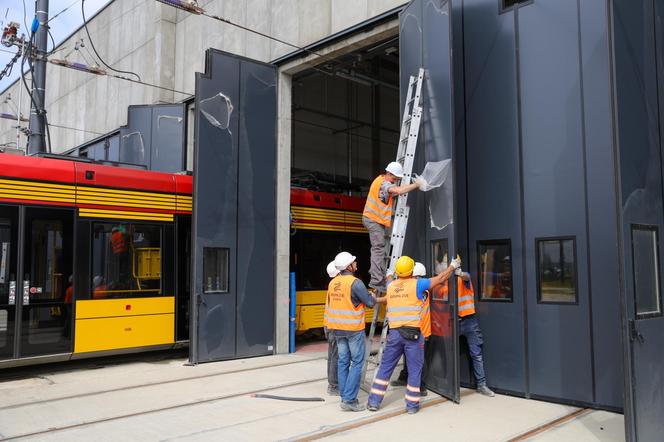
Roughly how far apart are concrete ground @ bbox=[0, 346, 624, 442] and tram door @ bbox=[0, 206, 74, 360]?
65 cm

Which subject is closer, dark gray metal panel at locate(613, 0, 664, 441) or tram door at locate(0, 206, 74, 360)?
dark gray metal panel at locate(613, 0, 664, 441)

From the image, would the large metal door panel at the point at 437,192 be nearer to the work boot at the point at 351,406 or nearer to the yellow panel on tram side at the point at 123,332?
the work boot at the point at 351,406

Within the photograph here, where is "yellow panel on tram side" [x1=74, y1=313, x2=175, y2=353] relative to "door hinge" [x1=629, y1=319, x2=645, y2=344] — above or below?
below

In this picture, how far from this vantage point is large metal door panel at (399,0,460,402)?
278 inches

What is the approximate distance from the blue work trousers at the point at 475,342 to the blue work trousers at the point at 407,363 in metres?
1.24

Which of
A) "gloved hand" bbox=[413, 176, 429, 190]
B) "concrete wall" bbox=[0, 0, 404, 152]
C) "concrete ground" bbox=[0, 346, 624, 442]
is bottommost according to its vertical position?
"concrete ground" bbox=[0, 346, 624, 442]

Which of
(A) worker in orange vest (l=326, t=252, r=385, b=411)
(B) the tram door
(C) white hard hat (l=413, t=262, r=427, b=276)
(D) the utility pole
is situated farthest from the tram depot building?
(D) the utility pole

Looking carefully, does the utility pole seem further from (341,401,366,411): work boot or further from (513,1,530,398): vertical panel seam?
(513,1,530,398): vertical panel seam

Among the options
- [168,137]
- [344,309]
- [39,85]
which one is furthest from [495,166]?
[39,85]

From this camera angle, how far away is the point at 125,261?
941cm

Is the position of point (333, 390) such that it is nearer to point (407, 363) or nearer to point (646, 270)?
point (407, 363)

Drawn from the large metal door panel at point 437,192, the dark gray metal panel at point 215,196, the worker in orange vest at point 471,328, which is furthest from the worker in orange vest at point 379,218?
the dark gray metal panel at point 215,196

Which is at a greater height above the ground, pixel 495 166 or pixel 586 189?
pixel 495 166

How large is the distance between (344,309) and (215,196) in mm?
4302
